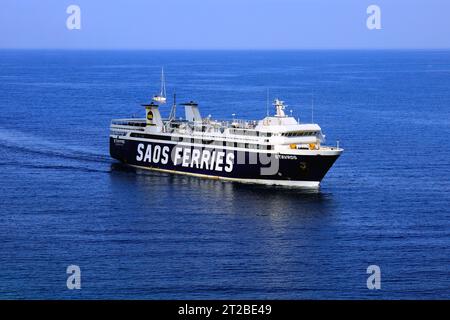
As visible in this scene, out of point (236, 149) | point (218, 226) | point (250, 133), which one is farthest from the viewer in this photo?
point (236, 149)

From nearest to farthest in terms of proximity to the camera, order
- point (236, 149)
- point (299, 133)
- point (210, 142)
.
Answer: point (299, 133), point (236, 149), point (210, 142)

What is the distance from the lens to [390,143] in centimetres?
11394

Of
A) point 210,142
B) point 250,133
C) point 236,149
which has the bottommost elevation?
point 236,149

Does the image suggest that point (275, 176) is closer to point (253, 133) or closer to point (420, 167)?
point (253, 133)

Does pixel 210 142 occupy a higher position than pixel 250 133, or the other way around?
pixel 250 133

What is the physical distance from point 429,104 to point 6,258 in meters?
116

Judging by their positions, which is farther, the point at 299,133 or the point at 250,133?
the point at 250,133

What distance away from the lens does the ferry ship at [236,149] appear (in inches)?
3410

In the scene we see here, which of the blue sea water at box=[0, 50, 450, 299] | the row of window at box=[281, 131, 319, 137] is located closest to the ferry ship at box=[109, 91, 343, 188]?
the row of window at box=[281, 131, 319, 137]

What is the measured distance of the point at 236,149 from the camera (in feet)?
294

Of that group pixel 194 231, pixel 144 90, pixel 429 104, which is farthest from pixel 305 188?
pixel 144 90

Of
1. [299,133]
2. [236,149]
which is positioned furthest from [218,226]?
[299,133]

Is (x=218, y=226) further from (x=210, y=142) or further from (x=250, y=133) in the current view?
(x=210, y=142)

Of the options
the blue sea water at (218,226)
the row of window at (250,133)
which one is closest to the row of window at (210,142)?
the row of window at (250,133)
